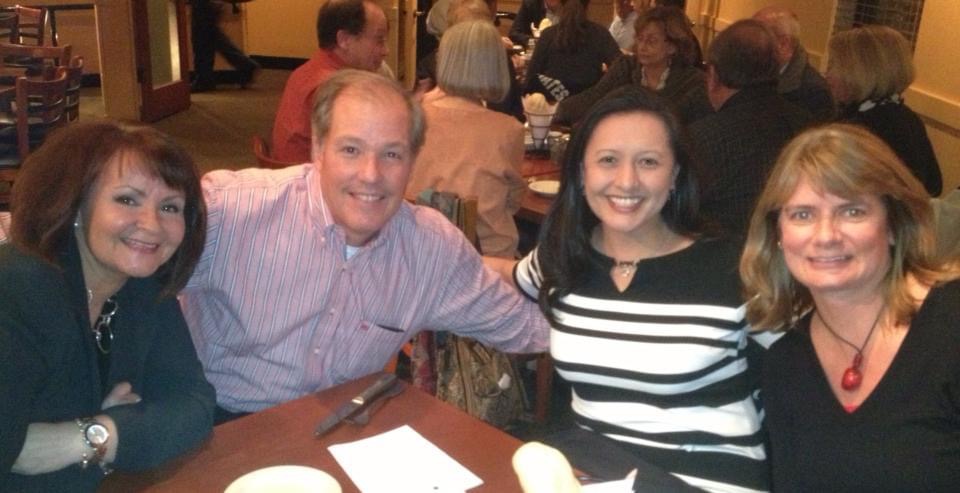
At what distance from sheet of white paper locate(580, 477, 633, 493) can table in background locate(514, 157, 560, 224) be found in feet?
5.03

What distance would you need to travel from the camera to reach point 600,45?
217 inches

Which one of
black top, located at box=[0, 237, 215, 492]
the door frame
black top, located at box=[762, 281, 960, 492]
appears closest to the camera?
black top, located at box=[0, 237, 215, 492]

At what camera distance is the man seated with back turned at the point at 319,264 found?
1800 millimetres

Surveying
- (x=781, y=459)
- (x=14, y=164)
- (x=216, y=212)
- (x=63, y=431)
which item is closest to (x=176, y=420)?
(x=63, y=431)

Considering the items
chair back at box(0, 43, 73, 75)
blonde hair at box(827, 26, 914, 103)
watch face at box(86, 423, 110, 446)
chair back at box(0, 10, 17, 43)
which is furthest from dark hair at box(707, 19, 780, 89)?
chair back at box(0, 10, 17, 43)

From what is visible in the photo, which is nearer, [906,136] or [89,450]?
[89,450]

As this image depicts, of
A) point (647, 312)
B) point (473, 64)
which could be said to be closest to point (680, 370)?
point (647, 312)

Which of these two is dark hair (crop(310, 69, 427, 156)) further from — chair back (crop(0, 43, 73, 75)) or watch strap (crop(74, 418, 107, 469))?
chair back (crop(0, 43, 73, 75))

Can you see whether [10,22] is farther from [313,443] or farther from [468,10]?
[313,443]

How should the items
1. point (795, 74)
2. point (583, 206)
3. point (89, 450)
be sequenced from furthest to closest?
point (795, 74), point (583, 206), point (89, 450)

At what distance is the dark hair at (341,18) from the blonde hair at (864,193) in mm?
2868

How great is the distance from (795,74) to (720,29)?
4388mm

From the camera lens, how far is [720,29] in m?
8.60

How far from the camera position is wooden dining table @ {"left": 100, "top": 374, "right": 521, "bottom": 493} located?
1370mm
